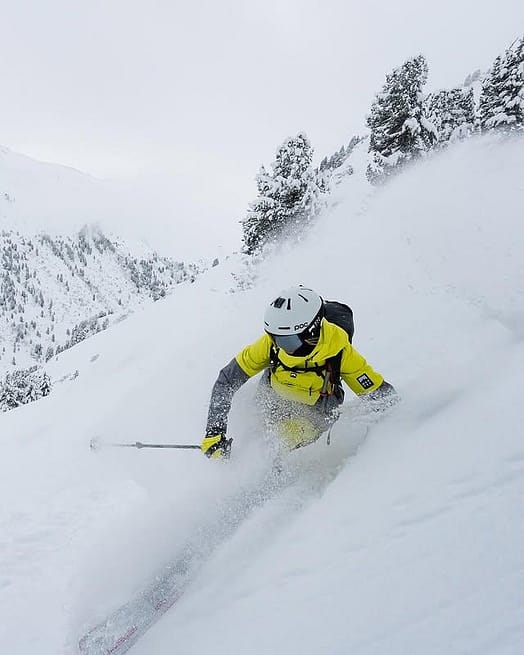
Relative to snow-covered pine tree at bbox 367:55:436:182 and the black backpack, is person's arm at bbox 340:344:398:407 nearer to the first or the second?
the black backpack

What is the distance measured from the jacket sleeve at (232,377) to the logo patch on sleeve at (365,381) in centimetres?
102

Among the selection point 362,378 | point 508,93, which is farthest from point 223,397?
point 508,93

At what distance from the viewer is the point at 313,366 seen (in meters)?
4.61

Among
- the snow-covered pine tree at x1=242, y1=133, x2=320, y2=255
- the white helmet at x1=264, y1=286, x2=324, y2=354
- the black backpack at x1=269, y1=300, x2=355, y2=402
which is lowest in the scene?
the snow-covered pine tree at x1=242, y1=133, x2=320, y2=255

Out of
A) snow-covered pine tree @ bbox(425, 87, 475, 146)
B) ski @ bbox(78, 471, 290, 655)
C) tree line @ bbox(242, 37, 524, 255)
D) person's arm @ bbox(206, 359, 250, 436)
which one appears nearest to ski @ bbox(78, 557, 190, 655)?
ski @ bbox(78, 471, 290, 655)

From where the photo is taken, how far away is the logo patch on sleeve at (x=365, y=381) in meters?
4.63

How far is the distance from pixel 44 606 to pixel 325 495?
3079 millimetres

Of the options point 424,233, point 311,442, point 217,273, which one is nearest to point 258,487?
point 311,442

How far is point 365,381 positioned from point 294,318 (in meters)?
1.12

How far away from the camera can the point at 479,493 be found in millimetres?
3637

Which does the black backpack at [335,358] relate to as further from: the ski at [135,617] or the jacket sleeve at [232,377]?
the ski at [135,617]

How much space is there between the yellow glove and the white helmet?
4.23ft

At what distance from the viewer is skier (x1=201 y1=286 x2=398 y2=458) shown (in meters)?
4.24

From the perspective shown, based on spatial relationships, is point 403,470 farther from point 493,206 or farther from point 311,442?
point 493,206
